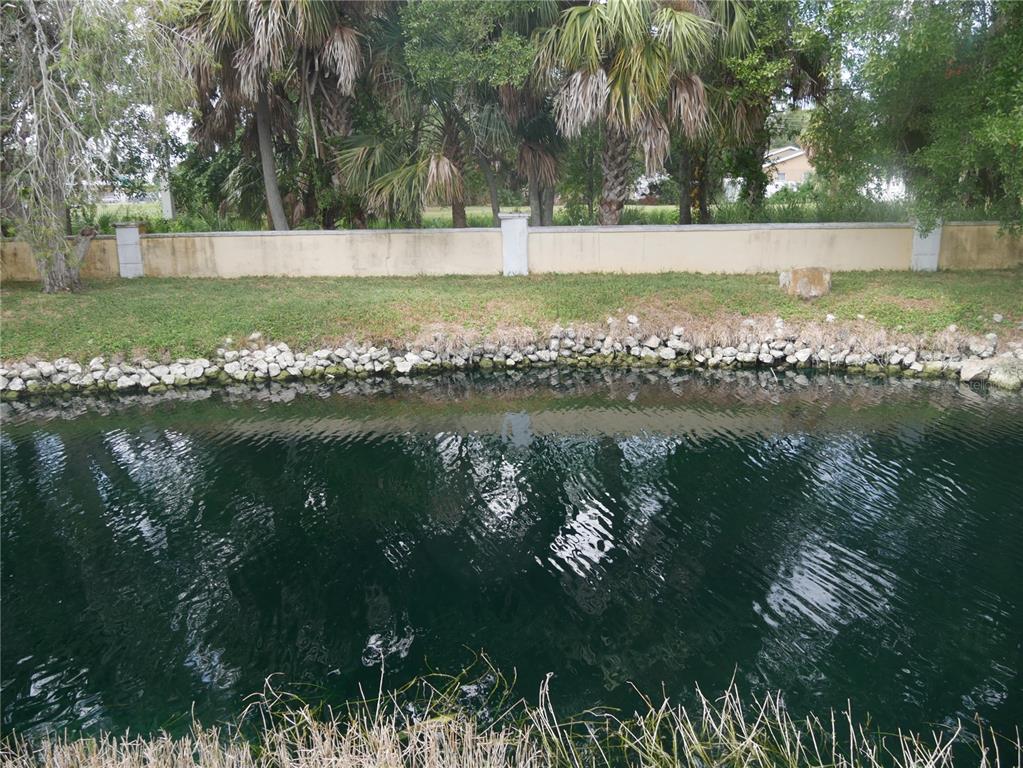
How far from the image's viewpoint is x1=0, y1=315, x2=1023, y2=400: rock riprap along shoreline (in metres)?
14.1

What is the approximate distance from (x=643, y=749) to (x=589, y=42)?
14195 mm

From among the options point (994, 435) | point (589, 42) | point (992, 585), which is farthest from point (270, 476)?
point (589, 42)

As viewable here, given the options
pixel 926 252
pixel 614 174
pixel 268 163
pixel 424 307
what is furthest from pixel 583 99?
pixel 926 252

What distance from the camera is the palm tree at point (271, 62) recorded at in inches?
640

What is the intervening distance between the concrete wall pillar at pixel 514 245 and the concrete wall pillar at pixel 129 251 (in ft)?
28.7

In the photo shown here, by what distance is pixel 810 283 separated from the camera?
16.2 m

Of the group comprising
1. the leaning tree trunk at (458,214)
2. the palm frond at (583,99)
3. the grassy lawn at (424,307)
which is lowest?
the grassy lawn at (424,307)

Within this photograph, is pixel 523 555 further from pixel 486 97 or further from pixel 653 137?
pixel 486 97

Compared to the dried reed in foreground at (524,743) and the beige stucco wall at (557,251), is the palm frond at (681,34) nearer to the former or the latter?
the beige stucco wall at (557,251)

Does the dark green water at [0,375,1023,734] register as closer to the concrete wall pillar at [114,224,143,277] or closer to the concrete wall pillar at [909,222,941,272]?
the concrete wall pillar at [909,222,941,272]

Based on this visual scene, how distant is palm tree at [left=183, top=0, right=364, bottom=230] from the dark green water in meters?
8.30

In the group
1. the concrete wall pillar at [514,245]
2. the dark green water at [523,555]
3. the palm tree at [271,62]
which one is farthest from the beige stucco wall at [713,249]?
the dark green water at [523,555]

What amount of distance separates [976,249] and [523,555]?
15.7 m

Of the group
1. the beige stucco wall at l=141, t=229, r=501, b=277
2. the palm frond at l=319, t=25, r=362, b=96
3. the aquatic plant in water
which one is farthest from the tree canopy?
the aquatic plant in water
